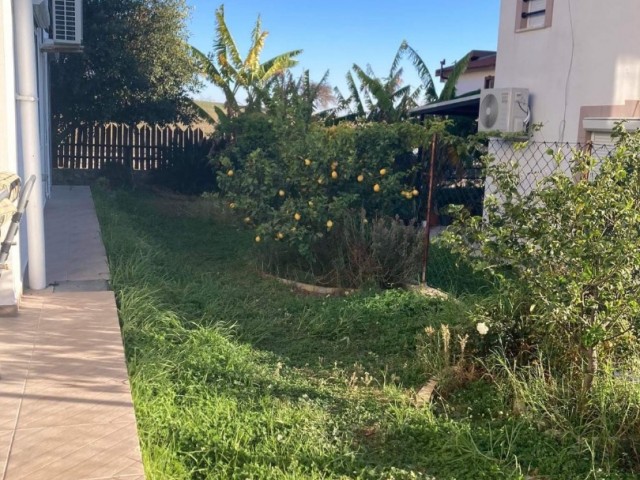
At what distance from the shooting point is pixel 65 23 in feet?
40.4

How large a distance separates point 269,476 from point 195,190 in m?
14.2

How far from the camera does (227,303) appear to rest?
7.14m

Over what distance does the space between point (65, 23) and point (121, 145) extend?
6755mm

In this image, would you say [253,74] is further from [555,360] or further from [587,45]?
[555,360]

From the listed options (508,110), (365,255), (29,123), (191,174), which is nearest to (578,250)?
(365,255)

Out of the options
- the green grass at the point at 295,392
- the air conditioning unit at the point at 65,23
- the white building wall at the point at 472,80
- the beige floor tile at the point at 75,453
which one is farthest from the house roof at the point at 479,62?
the beige floor tile at the point at 75,453

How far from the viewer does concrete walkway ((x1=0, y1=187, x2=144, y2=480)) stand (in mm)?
3402

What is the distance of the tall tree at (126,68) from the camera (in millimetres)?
16656

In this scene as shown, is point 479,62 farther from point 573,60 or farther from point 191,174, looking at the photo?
point 573,60

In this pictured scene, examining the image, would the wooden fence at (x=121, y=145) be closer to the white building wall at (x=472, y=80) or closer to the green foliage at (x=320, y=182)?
the green foliage at (x=320, y=182)

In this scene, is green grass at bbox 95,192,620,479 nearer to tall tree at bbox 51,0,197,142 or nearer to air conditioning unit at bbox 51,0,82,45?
air conditioning unit at bbox 51,0,82,45

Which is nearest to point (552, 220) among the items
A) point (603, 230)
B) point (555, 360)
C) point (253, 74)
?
point (603, 230)

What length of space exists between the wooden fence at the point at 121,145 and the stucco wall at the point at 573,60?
9890 mm

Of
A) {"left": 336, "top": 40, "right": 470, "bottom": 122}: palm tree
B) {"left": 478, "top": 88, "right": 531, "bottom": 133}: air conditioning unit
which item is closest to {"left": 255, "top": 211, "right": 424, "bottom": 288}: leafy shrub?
{"left": 478, "top": 88, "right": 531, "bottom": 133}: air conditioning unit
